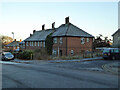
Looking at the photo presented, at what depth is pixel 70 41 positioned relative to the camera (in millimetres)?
33656

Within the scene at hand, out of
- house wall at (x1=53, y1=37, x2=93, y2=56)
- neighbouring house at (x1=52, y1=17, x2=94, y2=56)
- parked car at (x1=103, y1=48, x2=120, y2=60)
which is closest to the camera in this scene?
parked car at (x1=103, y1=48, x2=120, y2=60)

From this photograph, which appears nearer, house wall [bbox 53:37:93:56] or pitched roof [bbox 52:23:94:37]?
house wall [bbox 53:37:93:56]

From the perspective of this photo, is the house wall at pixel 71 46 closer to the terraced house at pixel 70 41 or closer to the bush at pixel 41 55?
the terraced house at pixel 70 41

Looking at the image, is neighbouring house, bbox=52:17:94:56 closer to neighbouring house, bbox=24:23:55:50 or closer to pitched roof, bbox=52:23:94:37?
pitched roof, bbox=52:23:94:37

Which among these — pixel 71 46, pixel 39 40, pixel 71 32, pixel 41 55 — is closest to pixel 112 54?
pixel 41 55

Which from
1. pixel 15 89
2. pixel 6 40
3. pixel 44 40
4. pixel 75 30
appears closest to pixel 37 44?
pixel 44 40

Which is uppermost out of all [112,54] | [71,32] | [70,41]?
[71,32]

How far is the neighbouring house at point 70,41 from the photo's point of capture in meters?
33.4

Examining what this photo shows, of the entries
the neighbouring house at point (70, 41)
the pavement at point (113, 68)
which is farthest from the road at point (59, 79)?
the neighbouring house at point (70, 41)

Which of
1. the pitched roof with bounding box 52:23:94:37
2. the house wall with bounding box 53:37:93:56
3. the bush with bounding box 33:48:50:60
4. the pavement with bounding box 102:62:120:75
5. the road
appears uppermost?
the pitched roof with bounding box 52:23:94:37

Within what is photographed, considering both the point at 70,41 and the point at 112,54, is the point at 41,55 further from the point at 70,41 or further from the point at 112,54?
the point at 112,54

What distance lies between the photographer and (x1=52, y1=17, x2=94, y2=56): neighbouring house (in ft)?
109

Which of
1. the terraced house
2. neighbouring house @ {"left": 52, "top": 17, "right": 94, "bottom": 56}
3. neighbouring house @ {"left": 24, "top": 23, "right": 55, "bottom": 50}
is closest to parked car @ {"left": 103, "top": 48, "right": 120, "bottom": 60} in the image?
neighbouring house @ {"left": 52, "top": 17, "right": 94, "bottom": 56}

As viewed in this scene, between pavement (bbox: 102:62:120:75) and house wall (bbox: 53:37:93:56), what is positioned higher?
house wall (bbox: 53:37:93:56)
